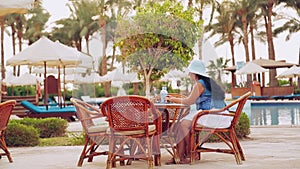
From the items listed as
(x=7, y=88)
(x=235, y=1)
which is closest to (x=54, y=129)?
(x=7, y=88)

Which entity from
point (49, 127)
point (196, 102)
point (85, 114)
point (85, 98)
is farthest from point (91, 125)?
point (85, 98)

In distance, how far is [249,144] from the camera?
7023 mm

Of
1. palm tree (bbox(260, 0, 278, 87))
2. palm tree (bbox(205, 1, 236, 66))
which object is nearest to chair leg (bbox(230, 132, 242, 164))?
palm tree (bbox(260, 0, 278, 87))

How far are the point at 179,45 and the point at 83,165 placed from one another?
4116 mm

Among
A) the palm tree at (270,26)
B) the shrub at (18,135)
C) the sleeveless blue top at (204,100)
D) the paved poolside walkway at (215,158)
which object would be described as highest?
the palm tree at (270,26)

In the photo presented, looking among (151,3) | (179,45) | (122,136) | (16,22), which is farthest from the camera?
(16,22)

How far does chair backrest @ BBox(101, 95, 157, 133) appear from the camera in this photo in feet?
15.4

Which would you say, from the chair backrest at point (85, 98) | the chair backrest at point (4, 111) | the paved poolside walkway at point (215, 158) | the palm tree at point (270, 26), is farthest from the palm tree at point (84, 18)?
the chair backrest at point (4, 111)

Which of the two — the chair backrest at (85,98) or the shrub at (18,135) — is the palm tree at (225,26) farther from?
the shrub at (18,135)

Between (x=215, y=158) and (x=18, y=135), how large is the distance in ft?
11.2

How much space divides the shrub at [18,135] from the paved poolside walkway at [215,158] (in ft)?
1.01

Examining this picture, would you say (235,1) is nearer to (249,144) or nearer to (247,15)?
(247,15)

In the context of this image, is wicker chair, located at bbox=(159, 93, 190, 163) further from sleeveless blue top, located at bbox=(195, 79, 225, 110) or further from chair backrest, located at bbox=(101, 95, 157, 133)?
chair backrest, located at bbox=(101, 95, 157, 133)

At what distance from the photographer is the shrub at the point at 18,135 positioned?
769 cm
